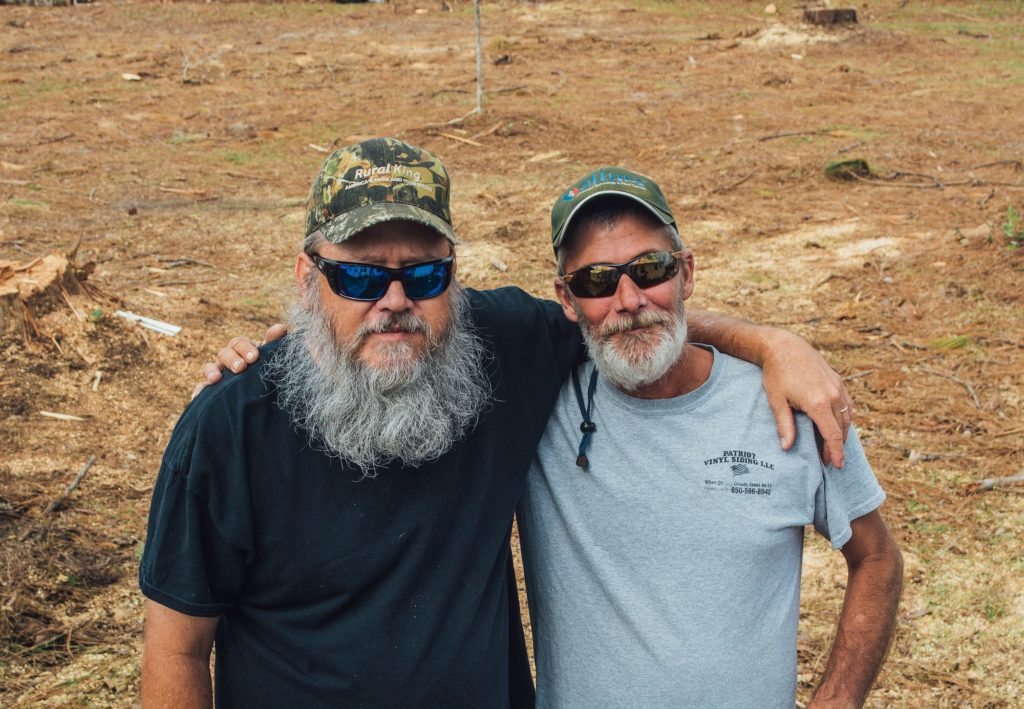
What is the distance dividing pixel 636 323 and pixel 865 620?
98 cm

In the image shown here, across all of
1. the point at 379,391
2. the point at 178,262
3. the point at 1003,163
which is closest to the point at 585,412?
the point at 379,391

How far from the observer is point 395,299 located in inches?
95.4

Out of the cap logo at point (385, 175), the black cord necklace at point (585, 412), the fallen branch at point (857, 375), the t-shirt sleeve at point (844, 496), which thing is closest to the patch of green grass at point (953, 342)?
the fallen branch at point (857, 375)

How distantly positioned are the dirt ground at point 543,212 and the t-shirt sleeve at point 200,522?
171 cm

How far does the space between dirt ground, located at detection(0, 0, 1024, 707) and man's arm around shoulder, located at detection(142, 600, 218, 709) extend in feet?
6.11

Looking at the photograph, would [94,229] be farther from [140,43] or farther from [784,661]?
[140,43]

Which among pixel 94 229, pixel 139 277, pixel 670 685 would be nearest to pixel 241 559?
pixel 670 685

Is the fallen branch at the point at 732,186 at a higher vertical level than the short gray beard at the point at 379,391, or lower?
lower

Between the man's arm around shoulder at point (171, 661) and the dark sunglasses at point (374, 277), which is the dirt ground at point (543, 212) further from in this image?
the man's arm around shoulder at point (171, 661)

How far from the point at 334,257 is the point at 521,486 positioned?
76cm

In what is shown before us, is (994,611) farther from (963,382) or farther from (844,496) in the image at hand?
(844,496)

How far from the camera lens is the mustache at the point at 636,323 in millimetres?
2547

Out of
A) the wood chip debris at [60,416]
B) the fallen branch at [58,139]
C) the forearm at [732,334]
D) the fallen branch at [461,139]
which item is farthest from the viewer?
the fallen branch at [58,139]

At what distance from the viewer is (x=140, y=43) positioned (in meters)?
23.0
